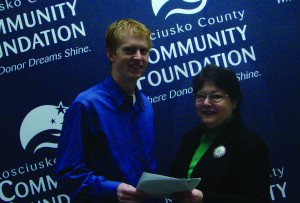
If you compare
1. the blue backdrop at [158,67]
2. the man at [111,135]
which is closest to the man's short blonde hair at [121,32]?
the man at [111,135]

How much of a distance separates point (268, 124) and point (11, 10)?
1.80 meters

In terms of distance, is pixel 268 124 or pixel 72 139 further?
pixel 268 124

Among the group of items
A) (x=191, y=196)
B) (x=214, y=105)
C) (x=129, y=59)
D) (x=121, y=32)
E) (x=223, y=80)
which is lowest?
(x=191, y=196)

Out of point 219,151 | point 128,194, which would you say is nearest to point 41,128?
point 128,194

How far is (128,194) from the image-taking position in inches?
57.1

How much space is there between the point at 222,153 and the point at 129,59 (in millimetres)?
578

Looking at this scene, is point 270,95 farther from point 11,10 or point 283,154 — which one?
point 11,10

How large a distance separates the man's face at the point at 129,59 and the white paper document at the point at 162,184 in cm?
50

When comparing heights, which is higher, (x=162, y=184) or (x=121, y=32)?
(x=121, y=32)

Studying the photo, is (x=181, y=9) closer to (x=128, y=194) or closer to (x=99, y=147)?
(x=99, y=147)

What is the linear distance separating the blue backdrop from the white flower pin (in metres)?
0.77

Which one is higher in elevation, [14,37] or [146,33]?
[14,37]

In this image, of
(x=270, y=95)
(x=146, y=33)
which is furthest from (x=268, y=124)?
(x=146, y=33)

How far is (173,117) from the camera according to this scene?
7.88ft
